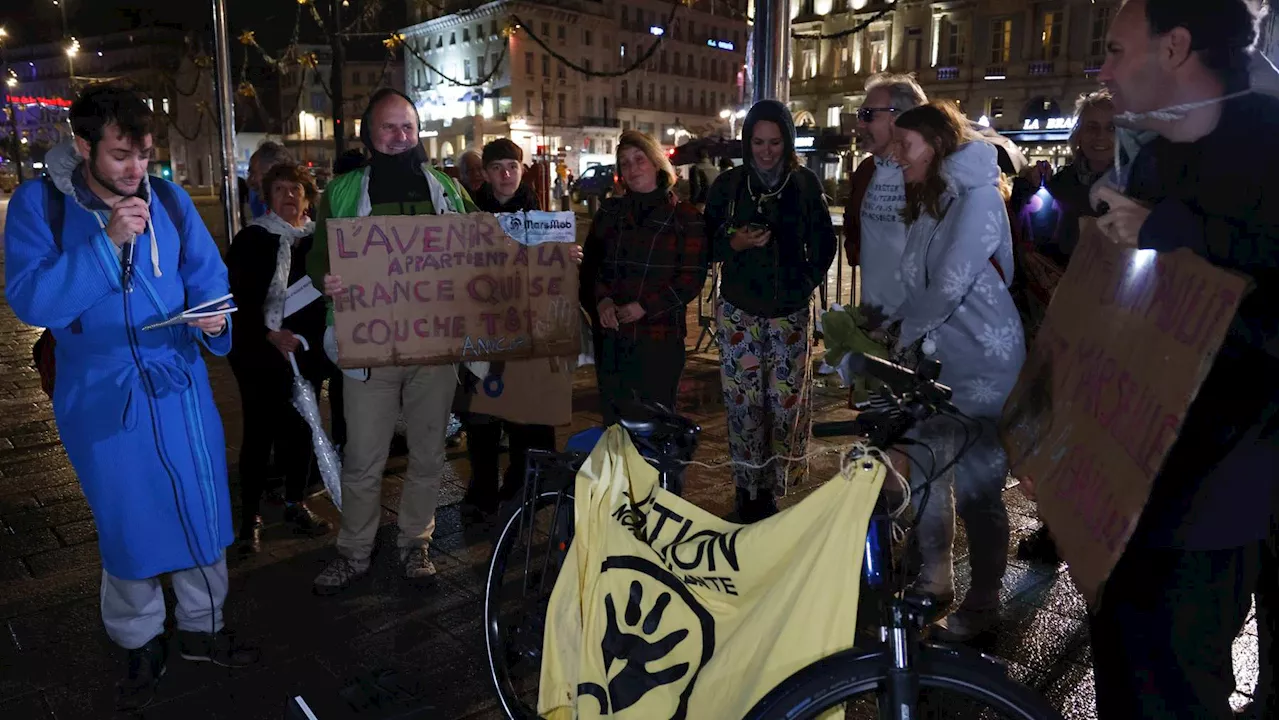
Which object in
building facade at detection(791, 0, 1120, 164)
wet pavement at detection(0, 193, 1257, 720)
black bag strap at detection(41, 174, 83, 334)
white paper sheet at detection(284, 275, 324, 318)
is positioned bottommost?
wet pavement at detection(0, 193, 1257, 720)

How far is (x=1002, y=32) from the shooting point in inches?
2195

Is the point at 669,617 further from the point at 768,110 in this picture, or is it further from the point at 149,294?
the point at 768,110

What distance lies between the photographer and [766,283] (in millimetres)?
4590

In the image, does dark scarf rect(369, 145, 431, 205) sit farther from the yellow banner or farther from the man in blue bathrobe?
the yellow banner

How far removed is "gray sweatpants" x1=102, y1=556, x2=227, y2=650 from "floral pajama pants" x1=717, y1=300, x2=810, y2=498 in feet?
7.75

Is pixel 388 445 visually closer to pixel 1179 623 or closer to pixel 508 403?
pixel 508 403

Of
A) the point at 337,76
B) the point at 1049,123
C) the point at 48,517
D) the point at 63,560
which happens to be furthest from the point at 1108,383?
the point at 1049,123

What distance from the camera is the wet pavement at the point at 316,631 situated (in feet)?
10.9

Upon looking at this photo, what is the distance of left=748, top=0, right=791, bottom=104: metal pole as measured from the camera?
5.67m

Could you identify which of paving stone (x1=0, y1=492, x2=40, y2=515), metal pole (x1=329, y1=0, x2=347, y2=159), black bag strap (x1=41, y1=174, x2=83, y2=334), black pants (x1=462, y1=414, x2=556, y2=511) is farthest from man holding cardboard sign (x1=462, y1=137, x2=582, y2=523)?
metal pole (x1=329, y1=0, x2=347, y2=159)

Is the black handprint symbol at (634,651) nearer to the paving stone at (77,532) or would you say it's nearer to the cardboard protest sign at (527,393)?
the cardboard protest sign at (527,393)

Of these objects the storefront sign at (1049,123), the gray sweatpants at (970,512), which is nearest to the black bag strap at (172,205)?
the gray sweatpants at (970,512)

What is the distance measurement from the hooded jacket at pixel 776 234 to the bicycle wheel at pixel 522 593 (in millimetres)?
1837

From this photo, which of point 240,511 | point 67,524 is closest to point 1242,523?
point 240,511
